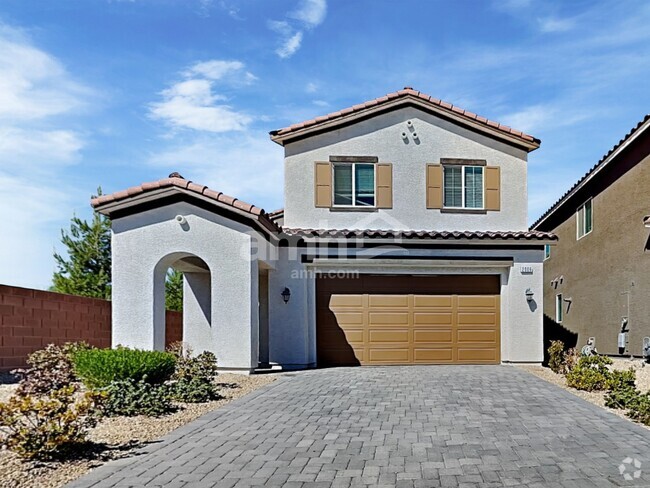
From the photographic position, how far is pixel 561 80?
1579cm

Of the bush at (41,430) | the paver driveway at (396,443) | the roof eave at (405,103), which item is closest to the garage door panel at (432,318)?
the paver driveway at (396,443)

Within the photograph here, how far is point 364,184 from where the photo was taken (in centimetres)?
1736

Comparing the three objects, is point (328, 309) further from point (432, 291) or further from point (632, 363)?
point (632, 363)

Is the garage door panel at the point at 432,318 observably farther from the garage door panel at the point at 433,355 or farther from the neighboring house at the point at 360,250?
the garage door panel at the point at 433,355

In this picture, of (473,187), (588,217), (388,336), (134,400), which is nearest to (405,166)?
(473,187)

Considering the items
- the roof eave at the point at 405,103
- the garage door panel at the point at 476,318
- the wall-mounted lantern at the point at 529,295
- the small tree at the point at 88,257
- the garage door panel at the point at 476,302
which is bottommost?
the garage door panel at the point at 476,318

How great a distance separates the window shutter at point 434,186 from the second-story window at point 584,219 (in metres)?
6.68

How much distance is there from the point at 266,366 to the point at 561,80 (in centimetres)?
1061

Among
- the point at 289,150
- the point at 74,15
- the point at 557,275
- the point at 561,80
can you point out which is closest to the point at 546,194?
the point at 557,275

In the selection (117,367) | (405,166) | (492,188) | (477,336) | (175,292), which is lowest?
(477,336)

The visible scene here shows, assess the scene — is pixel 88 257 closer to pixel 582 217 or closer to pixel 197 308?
pixel 197 308

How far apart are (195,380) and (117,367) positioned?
1355 millimetres

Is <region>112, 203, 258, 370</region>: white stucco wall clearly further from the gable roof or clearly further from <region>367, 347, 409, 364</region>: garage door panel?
the gable roof

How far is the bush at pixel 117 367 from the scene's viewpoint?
1026 cm
